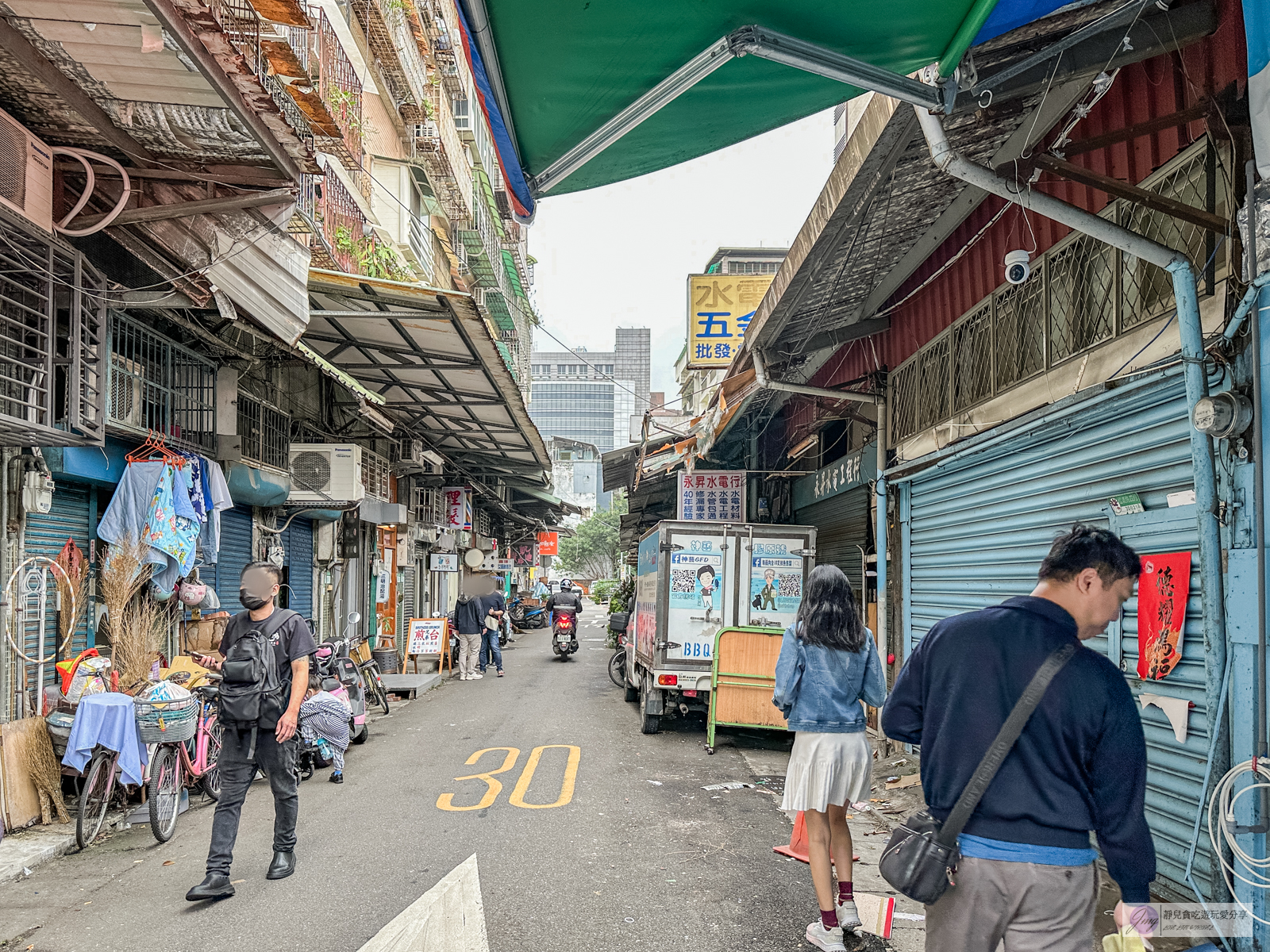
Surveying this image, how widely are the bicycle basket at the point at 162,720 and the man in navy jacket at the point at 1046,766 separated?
5.60 m

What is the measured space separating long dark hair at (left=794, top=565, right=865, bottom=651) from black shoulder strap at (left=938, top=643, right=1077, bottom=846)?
2213 millimetres

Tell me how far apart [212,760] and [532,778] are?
2718mm

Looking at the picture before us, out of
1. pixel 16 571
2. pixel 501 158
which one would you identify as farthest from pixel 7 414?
pixel 501 158

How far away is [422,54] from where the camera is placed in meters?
21.9

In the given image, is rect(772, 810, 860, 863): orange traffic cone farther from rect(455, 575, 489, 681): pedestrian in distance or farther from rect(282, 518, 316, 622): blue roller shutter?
rect(455, 575, 489, 681): pedestrian in distance

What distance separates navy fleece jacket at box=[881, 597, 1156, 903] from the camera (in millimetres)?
2412

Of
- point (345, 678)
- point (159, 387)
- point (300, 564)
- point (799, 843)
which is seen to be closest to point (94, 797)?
point (345, 678)

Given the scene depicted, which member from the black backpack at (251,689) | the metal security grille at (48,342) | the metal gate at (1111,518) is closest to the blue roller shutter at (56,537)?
the metal security grille at (48,342)

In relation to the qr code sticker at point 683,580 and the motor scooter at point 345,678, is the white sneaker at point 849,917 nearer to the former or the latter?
the motor scooter at point 345,678

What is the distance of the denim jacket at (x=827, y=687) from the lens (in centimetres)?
467

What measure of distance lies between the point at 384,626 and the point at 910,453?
12.8 metres

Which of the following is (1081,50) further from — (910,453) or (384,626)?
(384,626)

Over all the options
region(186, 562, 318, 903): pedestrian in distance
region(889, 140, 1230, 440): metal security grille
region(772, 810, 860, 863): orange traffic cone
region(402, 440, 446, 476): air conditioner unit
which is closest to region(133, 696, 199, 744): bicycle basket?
region(186, 562, 318, 903): pedestrian in distance

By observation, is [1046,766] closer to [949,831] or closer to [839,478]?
[949,831]
